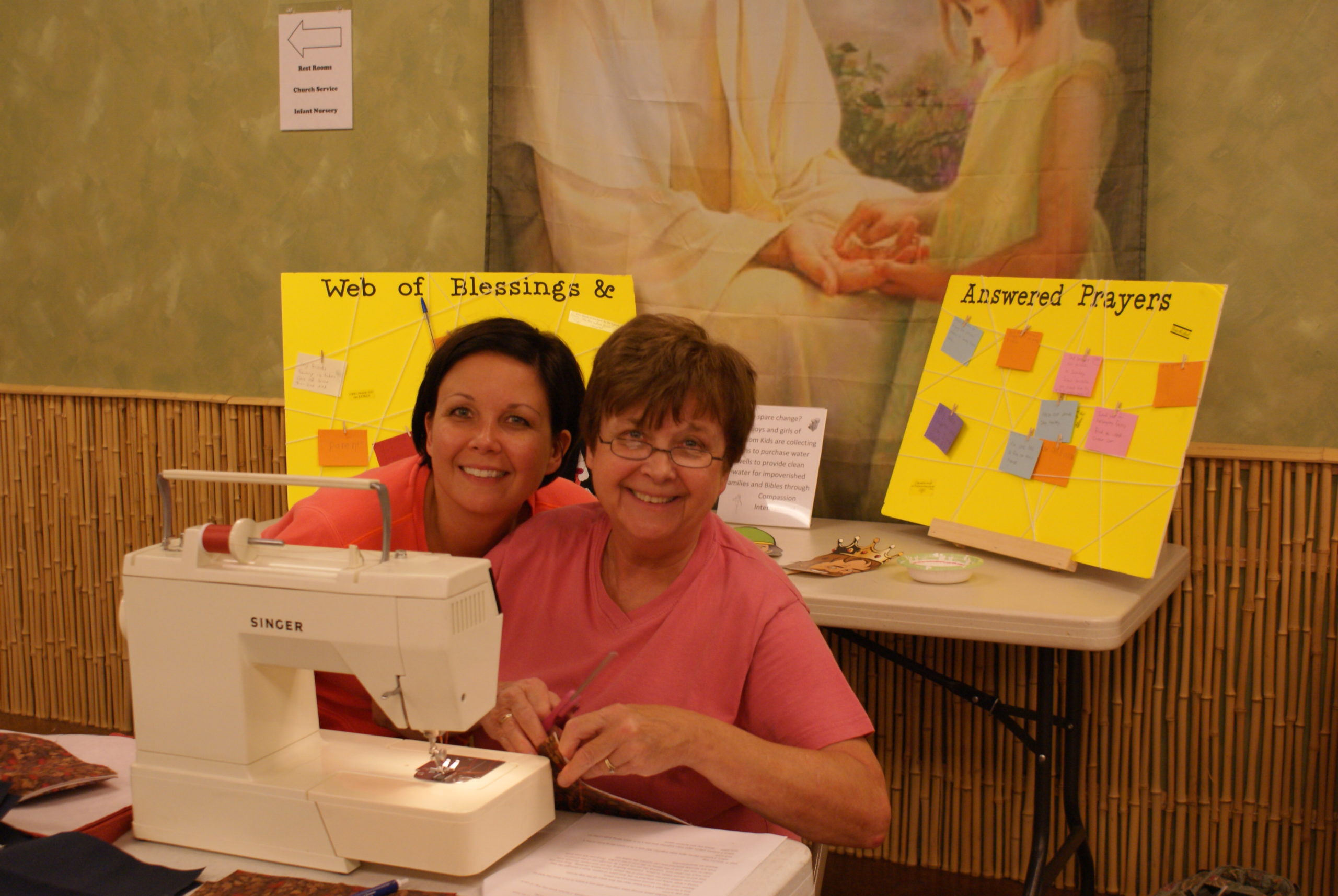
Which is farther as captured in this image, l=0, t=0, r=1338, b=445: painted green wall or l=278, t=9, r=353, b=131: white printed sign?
l=278, t=9, r=353, b=131: white printed sign

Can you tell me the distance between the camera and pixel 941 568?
2.10m

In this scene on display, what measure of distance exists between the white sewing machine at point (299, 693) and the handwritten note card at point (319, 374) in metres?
1.57

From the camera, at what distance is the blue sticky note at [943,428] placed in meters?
2.41

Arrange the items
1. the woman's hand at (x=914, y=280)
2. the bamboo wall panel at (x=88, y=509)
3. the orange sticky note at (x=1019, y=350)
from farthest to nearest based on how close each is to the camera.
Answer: the bamboo wall panel at (x=88, y=509) < the woman's hand at (x=914, y=280) < the orange sticky note at (x=1019, y=350)

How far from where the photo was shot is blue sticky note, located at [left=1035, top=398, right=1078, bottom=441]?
2.25 metres

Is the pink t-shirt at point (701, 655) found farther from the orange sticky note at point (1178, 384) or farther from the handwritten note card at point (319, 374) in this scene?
the handwritten note card at point (319, 374)

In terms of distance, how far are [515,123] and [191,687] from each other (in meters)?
2.09

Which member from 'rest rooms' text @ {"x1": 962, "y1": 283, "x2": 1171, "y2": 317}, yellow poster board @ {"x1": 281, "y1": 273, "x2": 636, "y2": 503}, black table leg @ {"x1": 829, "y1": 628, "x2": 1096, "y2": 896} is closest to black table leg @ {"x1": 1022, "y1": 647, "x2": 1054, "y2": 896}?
black table leg @ {"x1": 829, "y1": 628, "x2": 1096, "y2": 896}

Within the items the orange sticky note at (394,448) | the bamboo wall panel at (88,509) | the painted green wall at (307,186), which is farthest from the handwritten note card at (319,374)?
the bamboo wall panel at (88,509)

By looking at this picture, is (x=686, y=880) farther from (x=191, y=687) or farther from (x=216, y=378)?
(x=216, y=378)

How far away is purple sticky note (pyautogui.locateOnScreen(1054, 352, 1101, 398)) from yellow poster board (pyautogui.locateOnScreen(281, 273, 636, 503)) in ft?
3.42

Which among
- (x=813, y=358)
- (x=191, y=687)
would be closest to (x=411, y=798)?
(x=191, y=687)

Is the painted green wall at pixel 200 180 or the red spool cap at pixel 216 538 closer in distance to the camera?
the red spool cap at pixel 216 538

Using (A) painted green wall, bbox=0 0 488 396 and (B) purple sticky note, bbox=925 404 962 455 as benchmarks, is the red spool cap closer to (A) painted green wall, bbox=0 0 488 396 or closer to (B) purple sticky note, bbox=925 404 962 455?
(B) purple sticky note, bbox=925 404 962 455
